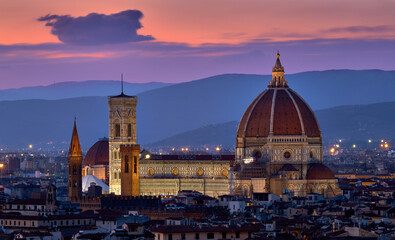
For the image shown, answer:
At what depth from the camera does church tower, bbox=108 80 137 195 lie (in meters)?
168

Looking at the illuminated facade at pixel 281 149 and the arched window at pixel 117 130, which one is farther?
the arched window at pixel 117 130

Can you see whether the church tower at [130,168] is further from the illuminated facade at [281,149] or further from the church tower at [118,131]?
the illuminated facade at [281,149]

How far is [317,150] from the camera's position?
161 meters

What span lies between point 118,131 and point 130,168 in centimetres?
832

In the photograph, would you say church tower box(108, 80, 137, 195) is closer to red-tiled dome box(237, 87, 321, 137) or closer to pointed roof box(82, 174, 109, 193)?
pointed roof box(82, 174, 109, 193)

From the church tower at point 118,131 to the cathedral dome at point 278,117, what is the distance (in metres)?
14.2

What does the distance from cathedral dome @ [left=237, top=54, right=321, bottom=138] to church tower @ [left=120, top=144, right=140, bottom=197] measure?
1173 cm

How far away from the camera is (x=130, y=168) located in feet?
531

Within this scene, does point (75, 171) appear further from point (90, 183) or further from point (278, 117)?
point (278, 117)

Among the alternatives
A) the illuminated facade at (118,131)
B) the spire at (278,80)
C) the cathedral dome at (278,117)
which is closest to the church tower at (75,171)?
the illuminated facade at (118,131)

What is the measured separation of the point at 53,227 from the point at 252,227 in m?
17.8

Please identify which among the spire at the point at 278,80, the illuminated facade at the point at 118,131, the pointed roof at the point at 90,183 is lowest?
the pointed roof at the point at 90,183

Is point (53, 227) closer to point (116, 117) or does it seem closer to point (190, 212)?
point (190, 212)

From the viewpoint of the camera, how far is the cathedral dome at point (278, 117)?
158 meters
